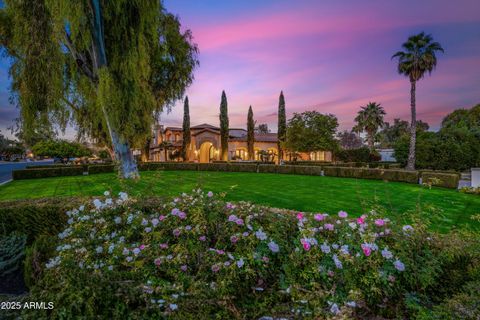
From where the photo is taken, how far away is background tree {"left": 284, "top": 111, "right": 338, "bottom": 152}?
98.2ft

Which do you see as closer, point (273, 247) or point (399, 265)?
point (399, 265)

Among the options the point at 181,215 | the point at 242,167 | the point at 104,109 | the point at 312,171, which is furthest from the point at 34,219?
the point at 242,167

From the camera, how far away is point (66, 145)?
48344 mm

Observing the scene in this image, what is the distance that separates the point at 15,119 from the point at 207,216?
13.0 meters

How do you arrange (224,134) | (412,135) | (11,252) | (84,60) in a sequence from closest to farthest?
1. (11,252)
2. (84,60)
3. (412,135)
4. (224,134)

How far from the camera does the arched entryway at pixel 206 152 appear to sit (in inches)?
1526

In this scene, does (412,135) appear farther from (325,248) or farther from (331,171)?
(325,248)

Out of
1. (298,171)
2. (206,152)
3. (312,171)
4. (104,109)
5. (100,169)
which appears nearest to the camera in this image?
(104,109)

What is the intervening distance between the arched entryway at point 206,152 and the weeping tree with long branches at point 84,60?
2636cm

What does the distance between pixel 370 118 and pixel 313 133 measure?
16.0 meters

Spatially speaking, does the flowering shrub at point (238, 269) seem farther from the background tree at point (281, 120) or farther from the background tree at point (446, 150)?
the background tree at point (281, 120)

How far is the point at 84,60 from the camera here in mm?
10492

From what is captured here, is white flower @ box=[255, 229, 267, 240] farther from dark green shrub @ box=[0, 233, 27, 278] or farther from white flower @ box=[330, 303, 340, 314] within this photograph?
dark green shrub @ box=[0, 233, 27, 278]

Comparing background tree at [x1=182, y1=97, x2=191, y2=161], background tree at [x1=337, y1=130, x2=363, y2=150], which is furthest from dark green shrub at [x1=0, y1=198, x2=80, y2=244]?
background tree at [x1=337, y1=130, x2=363, y2=150]
